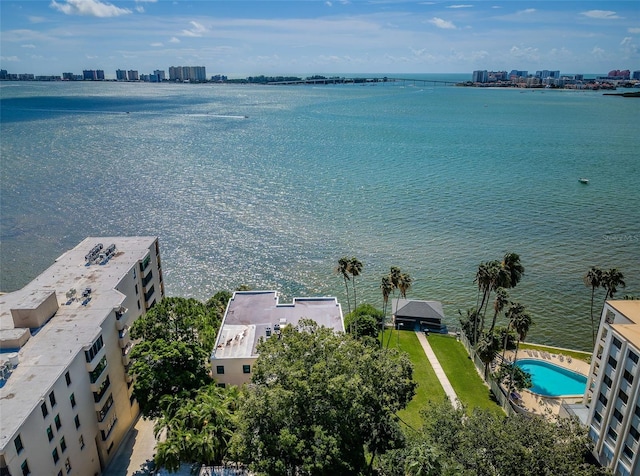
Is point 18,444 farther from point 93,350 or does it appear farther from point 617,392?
point 617,392

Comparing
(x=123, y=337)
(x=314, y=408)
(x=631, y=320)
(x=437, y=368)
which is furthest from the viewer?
(x=437, y=368)

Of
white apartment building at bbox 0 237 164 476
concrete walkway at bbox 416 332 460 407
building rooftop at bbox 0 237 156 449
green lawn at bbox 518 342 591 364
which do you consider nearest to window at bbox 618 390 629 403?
concrete walkway at bbox 416 332 460 407

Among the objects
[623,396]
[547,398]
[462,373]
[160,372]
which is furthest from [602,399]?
[160,372]

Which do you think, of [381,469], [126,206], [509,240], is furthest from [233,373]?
[126,206]

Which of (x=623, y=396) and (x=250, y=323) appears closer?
(x=623, y=396)

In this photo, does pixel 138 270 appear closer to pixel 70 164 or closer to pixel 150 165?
pixel 150 165

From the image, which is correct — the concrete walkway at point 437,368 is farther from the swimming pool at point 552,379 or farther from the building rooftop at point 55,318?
the building rooftop at point 55,318

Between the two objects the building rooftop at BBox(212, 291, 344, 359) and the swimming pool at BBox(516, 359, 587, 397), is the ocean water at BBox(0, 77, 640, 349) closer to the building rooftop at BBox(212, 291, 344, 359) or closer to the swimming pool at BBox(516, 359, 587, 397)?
the swimming pool at BBox(516, 359, 587, 397)

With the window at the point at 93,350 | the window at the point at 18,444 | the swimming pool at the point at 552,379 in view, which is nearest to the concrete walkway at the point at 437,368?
the swimming pool at the point at 552,379
